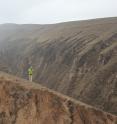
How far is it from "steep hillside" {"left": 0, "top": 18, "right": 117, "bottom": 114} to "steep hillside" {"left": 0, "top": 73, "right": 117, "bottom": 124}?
11.3 meters

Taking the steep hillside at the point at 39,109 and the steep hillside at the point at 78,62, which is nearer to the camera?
the steep hillside at the point at 39,109

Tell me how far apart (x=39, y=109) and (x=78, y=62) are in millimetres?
26196

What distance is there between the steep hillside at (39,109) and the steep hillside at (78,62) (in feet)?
36.9

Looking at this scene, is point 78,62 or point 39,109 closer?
point 39,109

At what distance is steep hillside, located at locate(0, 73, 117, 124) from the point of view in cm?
2803

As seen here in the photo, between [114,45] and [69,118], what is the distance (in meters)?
25.4

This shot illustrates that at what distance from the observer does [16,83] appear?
2988 cm

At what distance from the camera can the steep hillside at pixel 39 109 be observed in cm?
2803

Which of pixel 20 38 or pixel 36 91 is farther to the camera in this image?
pixel 20 38

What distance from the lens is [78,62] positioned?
178 feet

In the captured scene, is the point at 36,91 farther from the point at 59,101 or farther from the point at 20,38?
the point at 20,38

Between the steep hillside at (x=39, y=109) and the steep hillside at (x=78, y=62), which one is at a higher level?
the steep hillside at (x=39, y=109)

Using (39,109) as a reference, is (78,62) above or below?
below

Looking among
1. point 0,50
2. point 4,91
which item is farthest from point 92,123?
point 0,50
